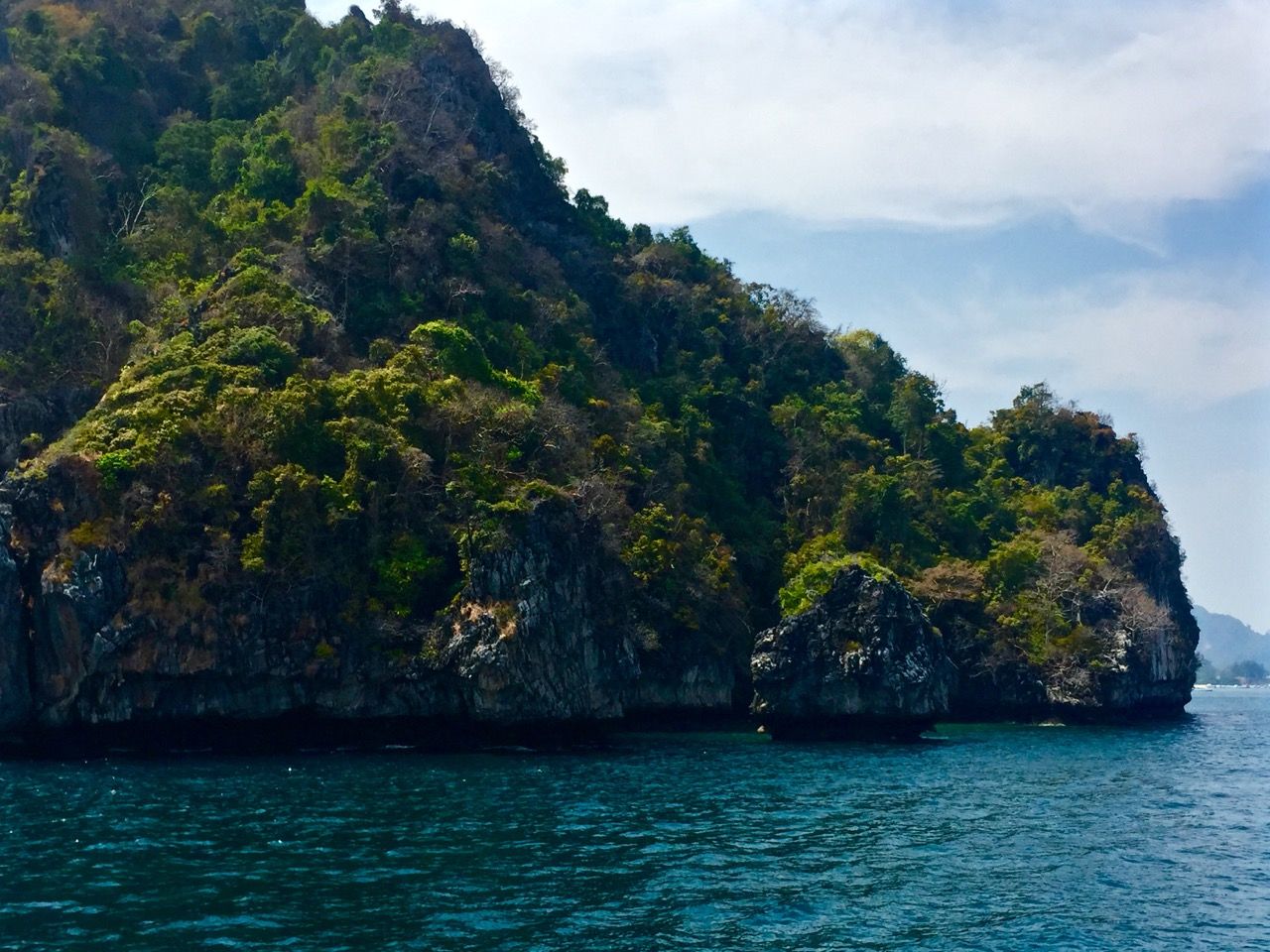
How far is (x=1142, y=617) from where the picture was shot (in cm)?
6344

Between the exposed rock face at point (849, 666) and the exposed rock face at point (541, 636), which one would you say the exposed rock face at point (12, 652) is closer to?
the exposed rock face at point (541, 636)

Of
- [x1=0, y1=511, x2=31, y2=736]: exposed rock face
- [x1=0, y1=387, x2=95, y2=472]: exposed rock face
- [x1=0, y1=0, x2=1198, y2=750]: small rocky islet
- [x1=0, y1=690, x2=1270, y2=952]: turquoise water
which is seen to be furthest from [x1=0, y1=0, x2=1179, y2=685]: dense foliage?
[x1=0, y1=690, x2=1270, y2=952]: turquoise water

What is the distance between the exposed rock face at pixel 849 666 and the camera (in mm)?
50219

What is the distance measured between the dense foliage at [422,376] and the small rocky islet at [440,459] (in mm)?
194

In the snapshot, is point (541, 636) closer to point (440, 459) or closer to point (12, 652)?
point (440, 459)

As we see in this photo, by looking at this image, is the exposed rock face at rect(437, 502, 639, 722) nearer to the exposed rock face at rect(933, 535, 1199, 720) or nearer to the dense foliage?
the dense foliage

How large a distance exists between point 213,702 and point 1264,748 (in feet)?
151

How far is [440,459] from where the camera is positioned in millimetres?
47156

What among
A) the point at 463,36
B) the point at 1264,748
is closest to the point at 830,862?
the point at 1264,748

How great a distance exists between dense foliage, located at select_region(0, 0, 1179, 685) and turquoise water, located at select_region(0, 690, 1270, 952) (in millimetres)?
10411

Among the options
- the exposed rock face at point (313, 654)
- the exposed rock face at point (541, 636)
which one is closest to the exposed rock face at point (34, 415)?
the exposed rock face at point (313, 654)

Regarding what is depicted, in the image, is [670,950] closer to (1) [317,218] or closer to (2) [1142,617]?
(1) [317,218]

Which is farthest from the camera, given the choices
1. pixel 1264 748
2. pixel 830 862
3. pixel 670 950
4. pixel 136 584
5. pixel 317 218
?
pixel 317 218

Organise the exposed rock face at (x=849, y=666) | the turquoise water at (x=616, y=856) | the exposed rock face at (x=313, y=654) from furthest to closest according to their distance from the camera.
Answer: the exposed rock face at (x=849, y=666)
the exposed rock face at (x=313, y=654)
the turquoise water at (x=616, y=856)
